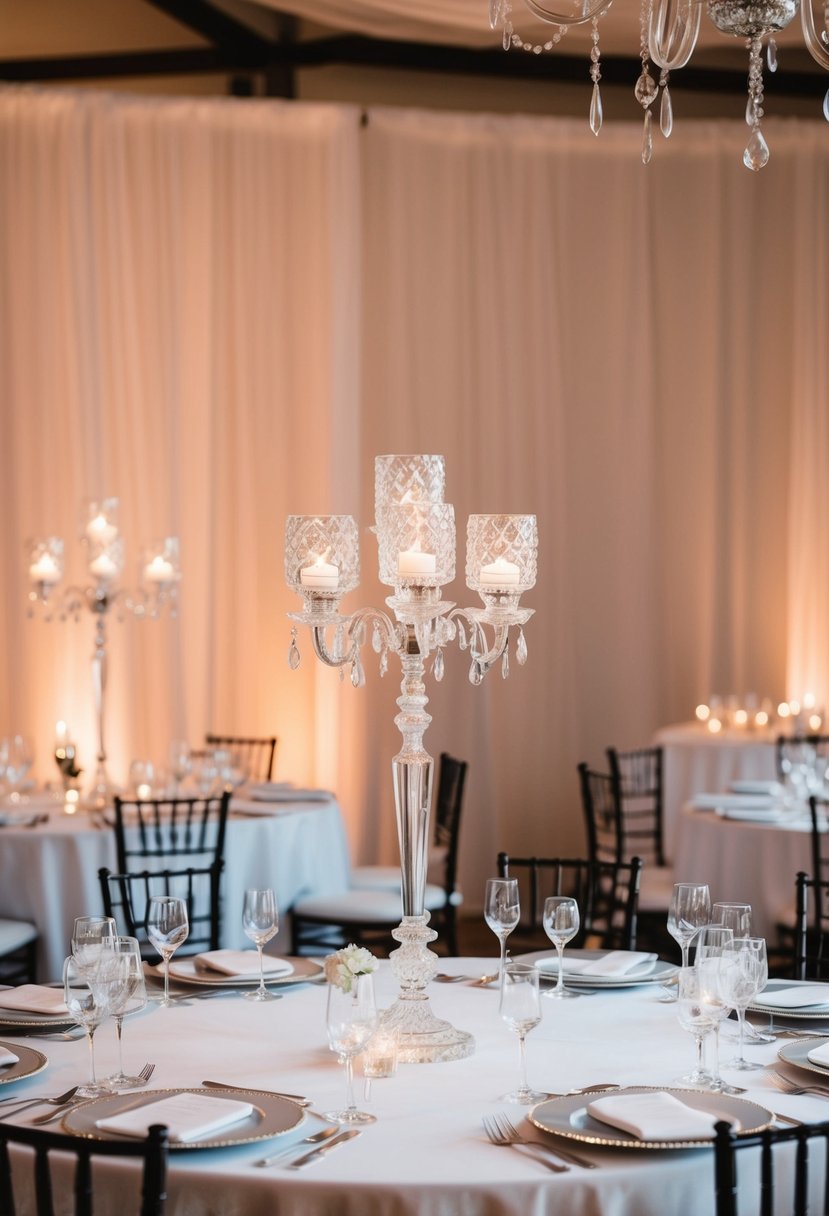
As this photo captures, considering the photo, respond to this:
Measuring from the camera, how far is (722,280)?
8.02 m

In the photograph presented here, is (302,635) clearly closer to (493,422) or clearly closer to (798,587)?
(493,422)

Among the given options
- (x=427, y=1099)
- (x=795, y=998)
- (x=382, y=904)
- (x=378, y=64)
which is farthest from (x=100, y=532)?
(x=378, y=64)

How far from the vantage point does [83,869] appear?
4832 mm

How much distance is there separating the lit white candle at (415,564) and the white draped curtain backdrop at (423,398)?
15.6 feet

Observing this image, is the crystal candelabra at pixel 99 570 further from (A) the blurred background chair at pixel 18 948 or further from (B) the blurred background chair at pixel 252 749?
(B) the blurred background chair at pixel 252 749

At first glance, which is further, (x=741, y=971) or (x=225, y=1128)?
(x=741, y=971)

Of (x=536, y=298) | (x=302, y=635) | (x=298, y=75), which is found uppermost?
(x=298, y=75)

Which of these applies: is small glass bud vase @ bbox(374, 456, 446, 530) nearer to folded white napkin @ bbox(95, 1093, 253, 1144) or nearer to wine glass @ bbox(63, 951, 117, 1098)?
wine glass @ bbox(63, 951, 117, 1098)

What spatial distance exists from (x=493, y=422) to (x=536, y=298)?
2.38 feet

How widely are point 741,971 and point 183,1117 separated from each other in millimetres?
894

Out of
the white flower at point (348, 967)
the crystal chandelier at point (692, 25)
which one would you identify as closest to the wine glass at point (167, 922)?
the white flower at point (348, 967)

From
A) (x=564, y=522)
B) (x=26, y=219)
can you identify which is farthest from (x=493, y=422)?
(x=26, y=219)

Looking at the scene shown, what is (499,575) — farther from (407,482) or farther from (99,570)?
(99,570)

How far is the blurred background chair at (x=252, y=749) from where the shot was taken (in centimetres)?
679
